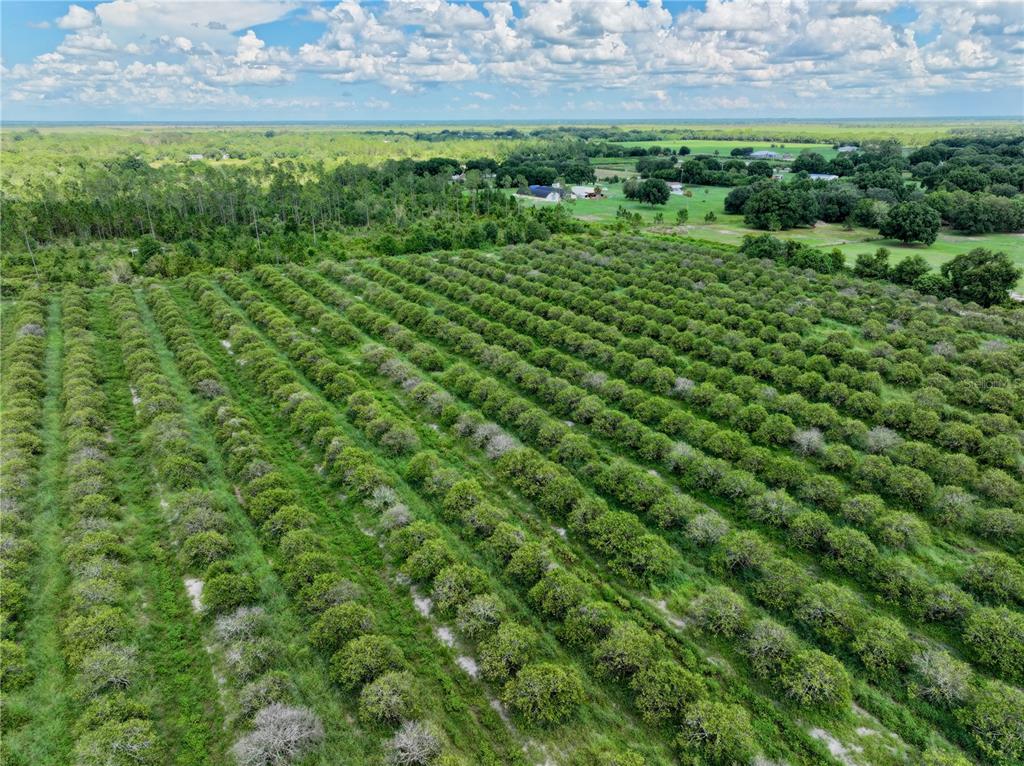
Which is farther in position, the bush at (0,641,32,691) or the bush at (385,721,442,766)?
the bush at (0,641,32,691)

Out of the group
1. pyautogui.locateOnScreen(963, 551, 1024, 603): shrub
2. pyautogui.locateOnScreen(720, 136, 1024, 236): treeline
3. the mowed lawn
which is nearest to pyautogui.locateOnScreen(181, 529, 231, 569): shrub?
pyautogui.locateOnScreen(963, 551, 1024, 603): shrub

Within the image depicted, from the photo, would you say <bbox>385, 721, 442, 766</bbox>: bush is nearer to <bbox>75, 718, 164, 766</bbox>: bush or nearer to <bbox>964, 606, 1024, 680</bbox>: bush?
<bbox>75, 718, 164, 766</bbox>: bush

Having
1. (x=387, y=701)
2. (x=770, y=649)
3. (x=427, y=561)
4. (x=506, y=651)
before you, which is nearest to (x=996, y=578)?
(x=770, y=649)

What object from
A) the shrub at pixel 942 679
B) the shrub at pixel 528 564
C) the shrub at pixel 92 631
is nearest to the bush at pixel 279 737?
the shrub at pixel 92 631

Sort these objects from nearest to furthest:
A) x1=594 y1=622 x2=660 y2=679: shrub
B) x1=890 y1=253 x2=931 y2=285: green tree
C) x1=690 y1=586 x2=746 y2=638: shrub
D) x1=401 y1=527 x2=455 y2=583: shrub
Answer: x1=594 y1=622 x2=660 y2=679: shrub, x1=690 y1=586 x2=746 y2=638: shrub, x1=401 y1=527 x2=455 y2=583: shrub, x1=890 y1=253 x2=931 y2=285: green tree

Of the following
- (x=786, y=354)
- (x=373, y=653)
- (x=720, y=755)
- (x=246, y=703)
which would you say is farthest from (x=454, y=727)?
(x=786, y=354)

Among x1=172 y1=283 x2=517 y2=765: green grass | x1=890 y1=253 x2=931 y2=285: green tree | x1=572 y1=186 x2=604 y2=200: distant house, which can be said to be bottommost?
x1=172 y1=283 x2=517 y2=765: green grass

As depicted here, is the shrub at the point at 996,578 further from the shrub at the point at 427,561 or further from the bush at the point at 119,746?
the bush at the point at 119,746
